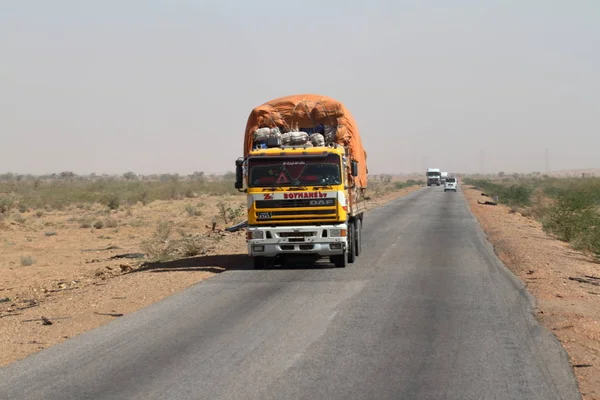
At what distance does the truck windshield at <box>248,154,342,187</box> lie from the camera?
18.2 m

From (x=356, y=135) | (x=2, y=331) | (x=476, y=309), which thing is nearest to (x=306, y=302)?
(x=476, y=309)

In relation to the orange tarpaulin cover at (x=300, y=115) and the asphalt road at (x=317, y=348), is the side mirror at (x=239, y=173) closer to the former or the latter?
the orange tarpaulin cover at (x=300, y=115)

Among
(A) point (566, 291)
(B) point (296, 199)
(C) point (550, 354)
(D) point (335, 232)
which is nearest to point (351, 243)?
(D) point (335, 232)

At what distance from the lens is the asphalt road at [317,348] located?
8.01m

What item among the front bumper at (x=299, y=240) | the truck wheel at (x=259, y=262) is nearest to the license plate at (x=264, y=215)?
the front bumper at (x=299, y=240)

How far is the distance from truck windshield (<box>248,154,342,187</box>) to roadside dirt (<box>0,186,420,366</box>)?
2711 mm

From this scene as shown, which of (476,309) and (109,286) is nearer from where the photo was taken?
(476,309)

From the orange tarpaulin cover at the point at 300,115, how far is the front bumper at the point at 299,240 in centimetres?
274

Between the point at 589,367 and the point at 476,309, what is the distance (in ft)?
11.9

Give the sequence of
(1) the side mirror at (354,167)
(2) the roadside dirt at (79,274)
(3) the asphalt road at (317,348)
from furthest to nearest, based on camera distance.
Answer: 1. (1) the side mirror at (354,167)
2. (2) the roadside dirt at (79,274)
3. (3) the asphalt road at (317,348)

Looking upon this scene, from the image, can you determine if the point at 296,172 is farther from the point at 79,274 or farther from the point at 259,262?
the point at 79,274

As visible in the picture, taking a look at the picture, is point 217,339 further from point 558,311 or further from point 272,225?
point 272,225

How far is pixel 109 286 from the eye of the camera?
17.4 m

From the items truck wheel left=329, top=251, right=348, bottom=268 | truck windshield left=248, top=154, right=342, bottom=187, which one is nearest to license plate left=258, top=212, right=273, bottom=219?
truck windshield left=248, top=154, right=342, bottom=187
